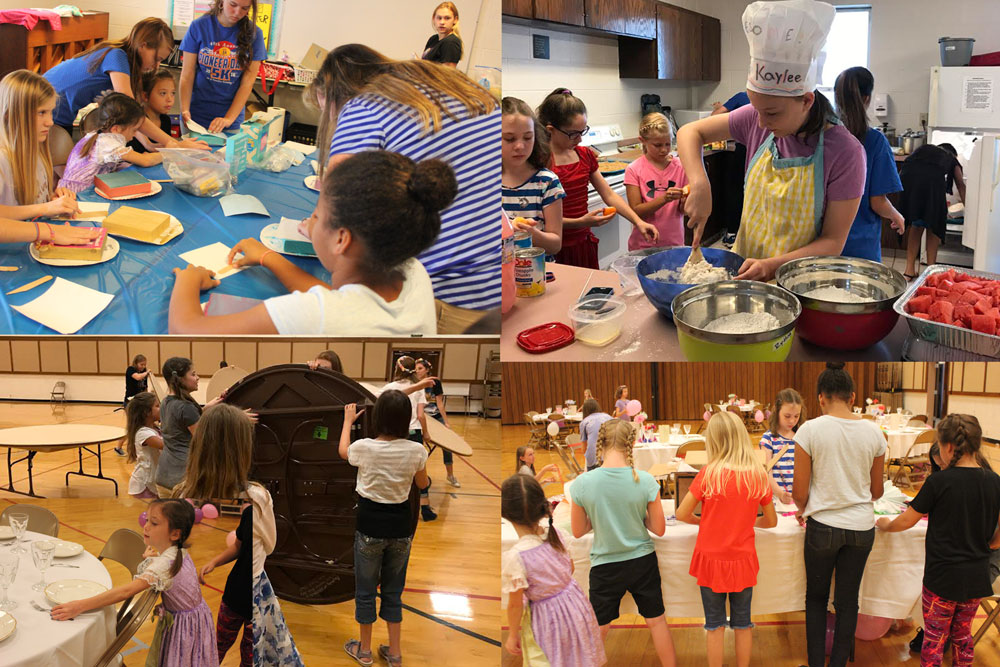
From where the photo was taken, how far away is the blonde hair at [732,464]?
5.62 feet

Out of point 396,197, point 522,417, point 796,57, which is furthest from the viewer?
point 522,417

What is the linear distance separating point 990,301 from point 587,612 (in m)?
0.99

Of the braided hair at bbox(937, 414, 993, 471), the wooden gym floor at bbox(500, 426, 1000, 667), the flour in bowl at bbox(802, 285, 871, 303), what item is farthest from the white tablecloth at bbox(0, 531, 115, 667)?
the braided hair at bbox(937, 414, 993, 471)

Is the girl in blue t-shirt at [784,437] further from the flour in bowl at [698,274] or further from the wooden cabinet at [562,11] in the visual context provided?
the wooden cabinet at [562,11]

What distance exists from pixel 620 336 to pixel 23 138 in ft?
3.23

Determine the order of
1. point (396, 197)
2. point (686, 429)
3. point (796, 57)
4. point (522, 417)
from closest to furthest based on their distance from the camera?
point (796, 57), point (396, 197), point (522, 417), point (686, 429)

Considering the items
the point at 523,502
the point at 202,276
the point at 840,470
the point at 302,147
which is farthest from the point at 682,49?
the point at 840,470

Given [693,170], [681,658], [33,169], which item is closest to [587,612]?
[681,658]

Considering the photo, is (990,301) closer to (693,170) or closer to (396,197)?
(693,170)

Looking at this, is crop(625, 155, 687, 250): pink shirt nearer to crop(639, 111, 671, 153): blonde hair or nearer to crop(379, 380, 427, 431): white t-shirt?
crop(639, 111, 671, 153): blonde hair

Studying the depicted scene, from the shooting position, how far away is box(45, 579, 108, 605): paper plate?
1580 millimetres

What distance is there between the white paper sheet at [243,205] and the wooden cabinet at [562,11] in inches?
19.4

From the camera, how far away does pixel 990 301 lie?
1157mm

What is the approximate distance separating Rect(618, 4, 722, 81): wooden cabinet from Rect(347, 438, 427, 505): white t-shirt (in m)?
0.77
